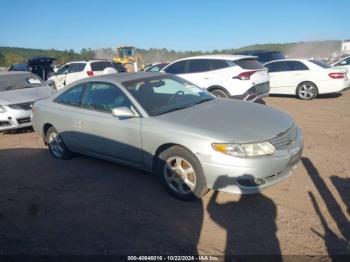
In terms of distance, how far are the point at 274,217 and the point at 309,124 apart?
447 centimetres

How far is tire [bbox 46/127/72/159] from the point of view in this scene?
5.54 metres

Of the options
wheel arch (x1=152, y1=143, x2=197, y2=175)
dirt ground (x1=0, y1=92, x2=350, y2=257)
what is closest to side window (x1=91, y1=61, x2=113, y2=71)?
dirt ground (x1=0, y1=92, x2=350, y2=257)

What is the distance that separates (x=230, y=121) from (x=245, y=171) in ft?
2.45

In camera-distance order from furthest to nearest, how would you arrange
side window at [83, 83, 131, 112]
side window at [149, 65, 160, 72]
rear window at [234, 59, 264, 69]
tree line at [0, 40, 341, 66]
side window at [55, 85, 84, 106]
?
tree line at [0, 40, 341, 66], side window at [149, 65, 160, 72], rear window at [234, 59, 264, 69], side window at [55, 85, 84, 106], side window at [83, 83, 131, 112]

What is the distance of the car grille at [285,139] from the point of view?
3.50 meters

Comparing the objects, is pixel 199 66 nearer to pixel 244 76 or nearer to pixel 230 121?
pixel 244 76

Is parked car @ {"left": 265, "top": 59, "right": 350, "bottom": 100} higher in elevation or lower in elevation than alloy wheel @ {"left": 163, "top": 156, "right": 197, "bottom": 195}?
higher

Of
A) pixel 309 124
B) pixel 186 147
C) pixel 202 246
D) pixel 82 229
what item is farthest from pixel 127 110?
pixel 309 124

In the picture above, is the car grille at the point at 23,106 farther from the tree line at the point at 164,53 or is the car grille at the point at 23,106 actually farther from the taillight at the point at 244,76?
the tree line at the point at 164,53

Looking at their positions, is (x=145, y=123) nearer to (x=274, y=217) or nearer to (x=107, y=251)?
(x=107, y=251)

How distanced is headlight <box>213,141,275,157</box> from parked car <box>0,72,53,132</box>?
585 centimetres

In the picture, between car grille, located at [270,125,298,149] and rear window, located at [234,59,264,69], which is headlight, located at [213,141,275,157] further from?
rear window, located at [234,59,264,69]

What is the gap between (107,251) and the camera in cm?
305

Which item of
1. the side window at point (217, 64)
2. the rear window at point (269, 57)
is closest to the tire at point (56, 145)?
the side window at point (217, 64)
